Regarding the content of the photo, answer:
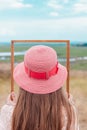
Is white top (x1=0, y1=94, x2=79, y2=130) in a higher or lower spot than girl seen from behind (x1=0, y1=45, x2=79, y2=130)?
lower

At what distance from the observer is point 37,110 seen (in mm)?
921

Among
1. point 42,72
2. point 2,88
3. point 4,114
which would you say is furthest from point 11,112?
point 2,88

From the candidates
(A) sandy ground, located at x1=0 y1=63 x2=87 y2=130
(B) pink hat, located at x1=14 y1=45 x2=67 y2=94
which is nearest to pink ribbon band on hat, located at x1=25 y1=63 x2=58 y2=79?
(B) pink hat, located at x1=14 y1=45 x2=67 y2=94

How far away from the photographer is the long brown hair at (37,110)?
3.01ft

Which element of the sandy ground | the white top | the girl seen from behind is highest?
the girl seen from behind

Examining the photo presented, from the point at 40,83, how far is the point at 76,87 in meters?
1.88

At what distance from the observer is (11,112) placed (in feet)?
3.16

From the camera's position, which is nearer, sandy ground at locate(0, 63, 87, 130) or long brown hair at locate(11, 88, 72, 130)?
long brown hair at locate(11, 88, 72, 130)

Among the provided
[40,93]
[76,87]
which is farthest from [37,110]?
[76,87]

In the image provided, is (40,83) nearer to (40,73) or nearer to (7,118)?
(40,73)

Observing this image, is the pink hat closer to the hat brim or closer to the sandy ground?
the hat brim

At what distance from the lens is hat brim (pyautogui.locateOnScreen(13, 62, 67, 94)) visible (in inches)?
35.7

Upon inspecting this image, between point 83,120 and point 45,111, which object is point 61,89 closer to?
point 45,111

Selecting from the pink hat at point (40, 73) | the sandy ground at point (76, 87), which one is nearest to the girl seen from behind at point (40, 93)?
the pink hat at point (40, 73)
